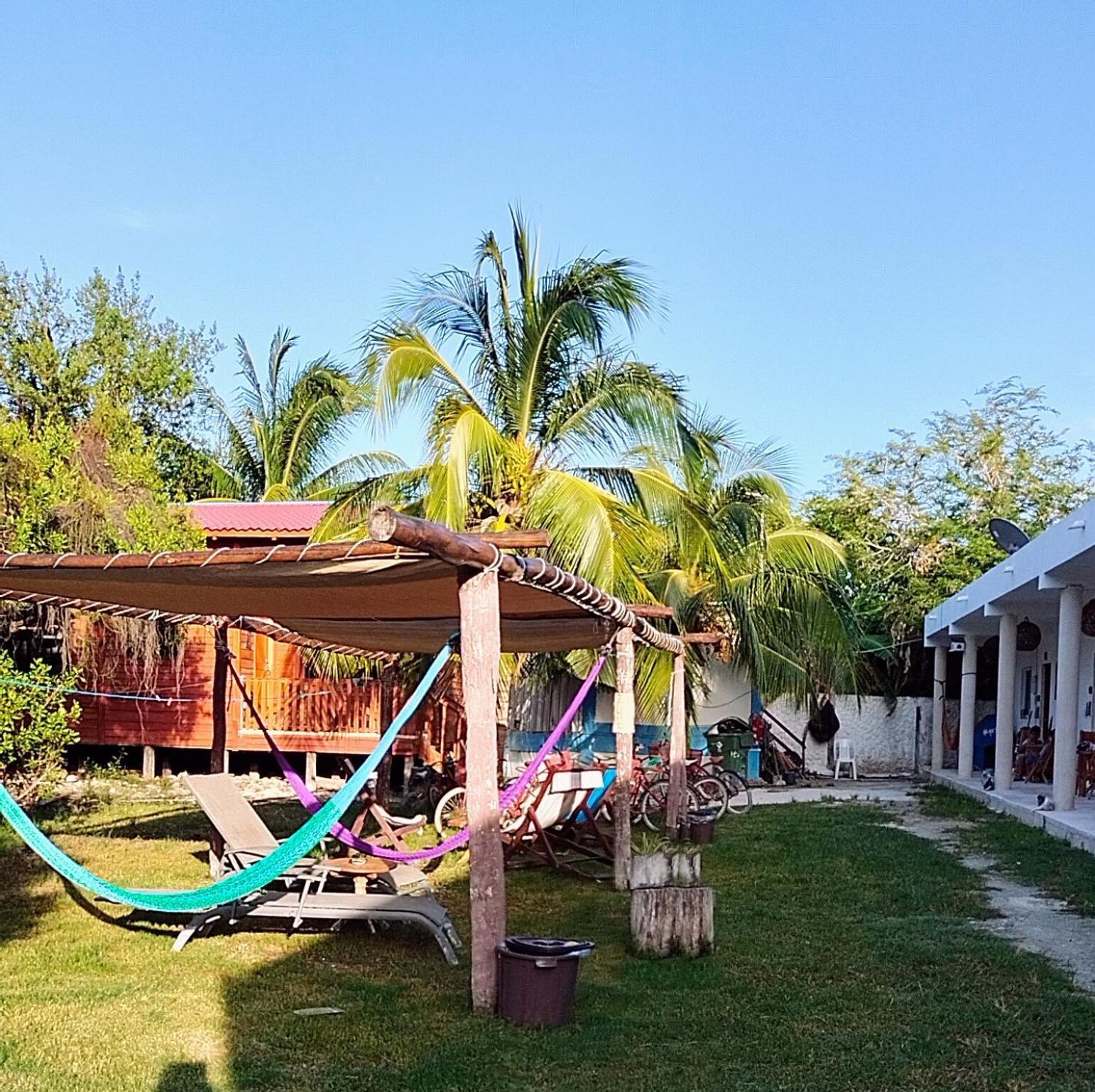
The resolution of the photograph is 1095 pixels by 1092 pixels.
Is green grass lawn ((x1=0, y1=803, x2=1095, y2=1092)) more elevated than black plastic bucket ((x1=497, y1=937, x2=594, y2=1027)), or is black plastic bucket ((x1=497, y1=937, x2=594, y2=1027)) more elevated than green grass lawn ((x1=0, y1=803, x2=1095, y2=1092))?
black plastic bucket ((x1=497, y1=937, x2=594, y2=1027))

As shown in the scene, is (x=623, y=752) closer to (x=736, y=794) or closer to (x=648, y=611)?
(x=648, y=611)

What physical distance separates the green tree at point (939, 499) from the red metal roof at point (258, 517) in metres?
10.1

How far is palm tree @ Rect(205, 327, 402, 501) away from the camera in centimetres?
2361

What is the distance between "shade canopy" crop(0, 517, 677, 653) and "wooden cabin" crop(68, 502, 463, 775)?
6.21 m

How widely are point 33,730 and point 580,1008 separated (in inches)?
258

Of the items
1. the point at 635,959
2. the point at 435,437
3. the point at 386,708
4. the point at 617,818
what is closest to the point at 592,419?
the point at 435,437

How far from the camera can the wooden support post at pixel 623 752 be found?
877 cm

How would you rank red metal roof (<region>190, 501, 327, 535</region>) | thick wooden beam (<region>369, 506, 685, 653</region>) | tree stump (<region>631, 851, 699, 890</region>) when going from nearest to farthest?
thick wooden beam (<region>369, 506, 685, 653</region>)
tree stump (<region>631, 851, 699, 890</region>)
red metal roof (<region>190, 501, 327, 535</region>)

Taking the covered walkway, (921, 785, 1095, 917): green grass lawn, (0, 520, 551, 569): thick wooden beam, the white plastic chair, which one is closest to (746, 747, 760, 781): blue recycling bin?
the white plastic chair

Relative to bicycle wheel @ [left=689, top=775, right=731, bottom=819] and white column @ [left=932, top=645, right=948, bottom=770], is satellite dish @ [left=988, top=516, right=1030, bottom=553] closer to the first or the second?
white column @ [left=932, top=645, right=948, bottom=770]

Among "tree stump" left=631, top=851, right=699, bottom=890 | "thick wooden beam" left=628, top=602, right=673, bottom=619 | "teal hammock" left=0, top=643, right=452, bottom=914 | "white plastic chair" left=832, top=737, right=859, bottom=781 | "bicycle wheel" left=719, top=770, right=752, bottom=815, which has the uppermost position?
"thick wooden beam" left=628, top=602, right=673, bottom=619

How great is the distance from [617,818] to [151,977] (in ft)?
12.7

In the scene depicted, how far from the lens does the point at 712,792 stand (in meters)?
13.0

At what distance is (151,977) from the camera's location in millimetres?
5914
